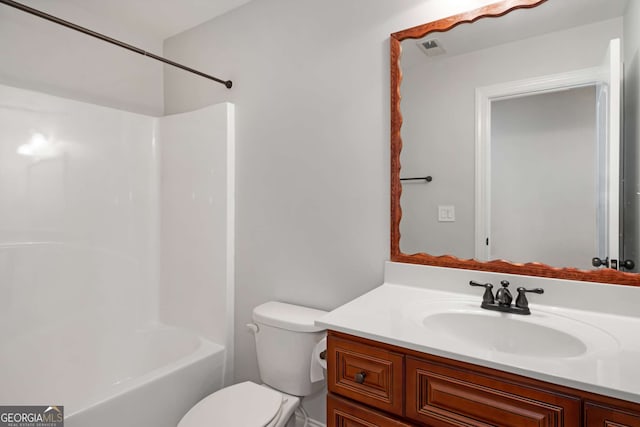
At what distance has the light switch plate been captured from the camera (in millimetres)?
1481

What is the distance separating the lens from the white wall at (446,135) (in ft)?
4.53

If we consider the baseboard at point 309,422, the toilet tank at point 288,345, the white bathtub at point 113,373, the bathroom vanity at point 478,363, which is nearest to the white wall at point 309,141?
the baseboard at point 309,422

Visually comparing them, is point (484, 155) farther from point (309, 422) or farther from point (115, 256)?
point (115, 256)

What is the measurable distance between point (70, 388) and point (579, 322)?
7.89ft

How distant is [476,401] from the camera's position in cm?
91

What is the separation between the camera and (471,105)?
1.44m

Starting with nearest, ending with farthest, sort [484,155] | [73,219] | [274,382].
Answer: [484,155]
[274,382]
[73,219]

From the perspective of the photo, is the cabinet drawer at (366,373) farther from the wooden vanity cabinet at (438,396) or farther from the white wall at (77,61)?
the white wall at (77,61)

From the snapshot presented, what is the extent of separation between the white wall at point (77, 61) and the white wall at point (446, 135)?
1901 mm

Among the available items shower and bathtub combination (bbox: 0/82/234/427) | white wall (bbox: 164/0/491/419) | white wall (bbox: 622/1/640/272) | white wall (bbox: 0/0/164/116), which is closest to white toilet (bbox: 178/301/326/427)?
white wall (bbox: 164/0/491/419)

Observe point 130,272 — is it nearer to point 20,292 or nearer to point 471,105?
point 20,292

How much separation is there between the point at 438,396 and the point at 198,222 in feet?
5.73

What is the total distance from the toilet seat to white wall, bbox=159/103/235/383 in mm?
539

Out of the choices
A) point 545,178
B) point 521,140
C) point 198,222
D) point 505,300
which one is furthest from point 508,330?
point 198,222
